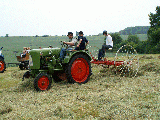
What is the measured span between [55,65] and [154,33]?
22.6 metres

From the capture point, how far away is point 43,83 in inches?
243

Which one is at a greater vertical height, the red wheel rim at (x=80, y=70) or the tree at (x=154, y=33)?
the tree at (x=154, y=33)

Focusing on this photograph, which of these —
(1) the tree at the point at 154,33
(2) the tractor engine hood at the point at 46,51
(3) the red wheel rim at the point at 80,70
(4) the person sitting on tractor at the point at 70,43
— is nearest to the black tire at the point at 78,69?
(3) the red wheel rim at the point at 80,70

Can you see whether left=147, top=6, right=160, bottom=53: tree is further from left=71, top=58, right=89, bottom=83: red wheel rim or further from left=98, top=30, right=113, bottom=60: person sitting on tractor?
left=71, top=58, right=89, bottom=83: red wheel rim

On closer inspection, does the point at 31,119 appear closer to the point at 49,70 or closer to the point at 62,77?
the point at 49,70

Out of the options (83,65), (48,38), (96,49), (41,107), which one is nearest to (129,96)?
(41,107)

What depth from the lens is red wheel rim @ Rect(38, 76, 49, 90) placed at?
20.0 ft

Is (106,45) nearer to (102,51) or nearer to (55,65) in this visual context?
(102,51)

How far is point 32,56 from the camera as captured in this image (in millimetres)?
6488

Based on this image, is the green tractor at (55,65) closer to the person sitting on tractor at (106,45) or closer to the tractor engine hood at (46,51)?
the tractor engine hood at (46,51)

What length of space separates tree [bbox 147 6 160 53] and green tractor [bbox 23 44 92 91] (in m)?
21.6

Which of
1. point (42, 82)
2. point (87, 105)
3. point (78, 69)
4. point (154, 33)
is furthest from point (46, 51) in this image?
point (154, 33)

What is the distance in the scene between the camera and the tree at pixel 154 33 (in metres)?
26.2

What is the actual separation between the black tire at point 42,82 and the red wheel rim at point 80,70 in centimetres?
113
